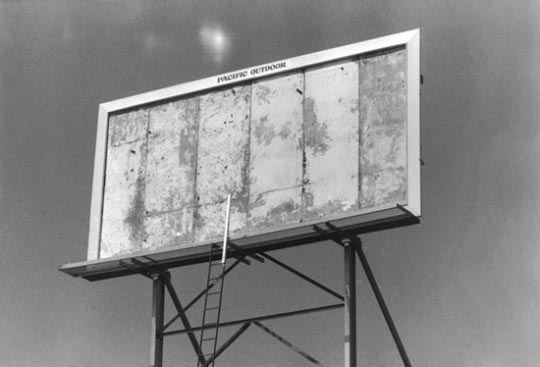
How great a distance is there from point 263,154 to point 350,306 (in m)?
3.45

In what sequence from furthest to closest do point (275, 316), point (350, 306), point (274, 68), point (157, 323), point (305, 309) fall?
1. point (157, 323)
2. point (274, 68)
3. point (275, 316)
4. point (305, 309)
5. point (350, 306)

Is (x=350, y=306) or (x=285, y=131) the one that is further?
(x=285, y=131)

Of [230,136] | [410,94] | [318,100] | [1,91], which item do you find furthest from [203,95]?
[1,91]

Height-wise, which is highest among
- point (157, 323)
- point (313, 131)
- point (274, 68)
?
point (274, 68)

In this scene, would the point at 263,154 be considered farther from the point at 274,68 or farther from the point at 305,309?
the point at 305,309

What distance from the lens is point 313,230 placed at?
22125 mm

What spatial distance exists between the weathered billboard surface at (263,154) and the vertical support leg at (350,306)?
0.70 meters

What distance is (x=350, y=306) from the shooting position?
2164cm

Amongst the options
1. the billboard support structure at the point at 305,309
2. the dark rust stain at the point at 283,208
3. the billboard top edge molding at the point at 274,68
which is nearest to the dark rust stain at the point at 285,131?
the billboard top edge molding at the point at 274,68

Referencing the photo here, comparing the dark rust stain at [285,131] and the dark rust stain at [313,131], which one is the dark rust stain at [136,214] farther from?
the dark rust stain at [313,131]

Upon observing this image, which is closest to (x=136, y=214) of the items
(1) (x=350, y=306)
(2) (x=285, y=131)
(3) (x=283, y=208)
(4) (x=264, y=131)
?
(4) (x=264, y=131)

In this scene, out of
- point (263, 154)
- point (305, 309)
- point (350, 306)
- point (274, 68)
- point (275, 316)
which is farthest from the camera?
point (274, 68)

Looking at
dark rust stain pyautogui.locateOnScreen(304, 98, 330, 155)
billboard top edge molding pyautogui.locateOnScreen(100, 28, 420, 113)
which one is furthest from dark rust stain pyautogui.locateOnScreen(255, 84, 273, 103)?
dark rust stain pyautogui.locateOnScreen(304, 98, 330, 155)

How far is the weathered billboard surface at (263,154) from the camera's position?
71.5 ft
